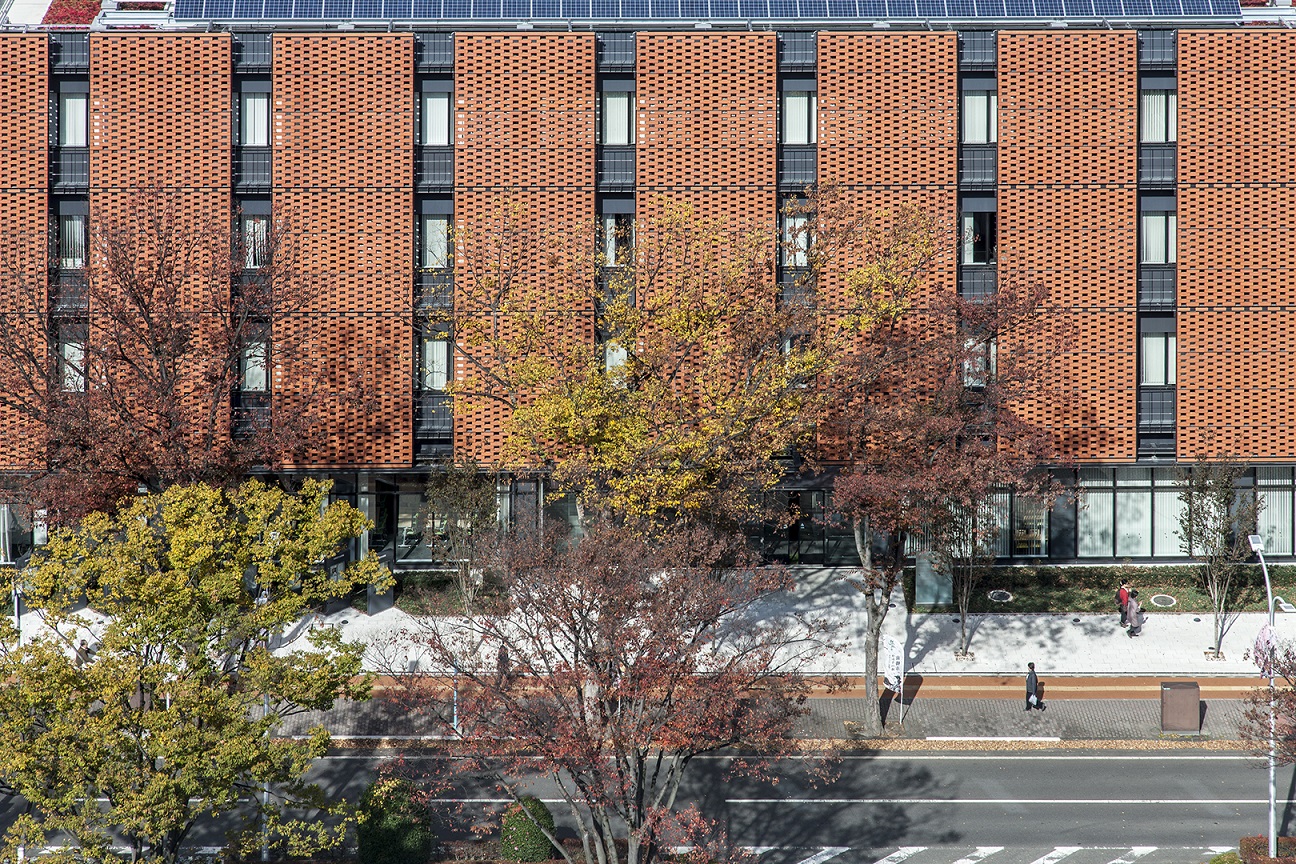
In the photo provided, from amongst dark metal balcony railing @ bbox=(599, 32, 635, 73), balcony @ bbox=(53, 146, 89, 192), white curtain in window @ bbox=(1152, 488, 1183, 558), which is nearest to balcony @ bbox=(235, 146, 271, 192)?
balcony @ bbox=(53, 146, 89, 192)

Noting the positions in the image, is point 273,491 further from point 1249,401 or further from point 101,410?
point 1249,401

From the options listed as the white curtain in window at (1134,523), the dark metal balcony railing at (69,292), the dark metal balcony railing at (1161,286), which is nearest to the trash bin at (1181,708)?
the white curtain in window at (1134,523)

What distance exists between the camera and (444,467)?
3800cm

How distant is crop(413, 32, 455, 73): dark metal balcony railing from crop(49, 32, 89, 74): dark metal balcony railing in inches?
361

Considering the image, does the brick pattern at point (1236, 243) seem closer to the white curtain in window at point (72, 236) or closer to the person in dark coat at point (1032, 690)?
the person in dark coat at point (1032, 690)

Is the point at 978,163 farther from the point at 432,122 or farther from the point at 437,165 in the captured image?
the point at 432,122

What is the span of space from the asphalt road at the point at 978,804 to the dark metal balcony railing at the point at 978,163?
1658 centimetres

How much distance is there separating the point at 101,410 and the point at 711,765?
15282 millimetres

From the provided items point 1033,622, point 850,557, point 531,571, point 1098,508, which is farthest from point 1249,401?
point 531,571

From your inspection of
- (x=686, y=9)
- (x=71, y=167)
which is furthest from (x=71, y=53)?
(x=686, y=9)

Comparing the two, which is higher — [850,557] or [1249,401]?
[1249,401]

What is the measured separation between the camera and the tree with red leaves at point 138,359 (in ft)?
97.6

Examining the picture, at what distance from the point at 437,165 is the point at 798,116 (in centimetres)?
1035

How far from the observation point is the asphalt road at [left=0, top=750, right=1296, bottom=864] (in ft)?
84.3
